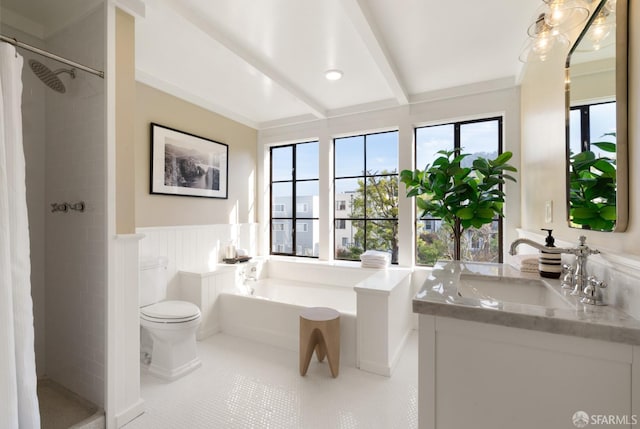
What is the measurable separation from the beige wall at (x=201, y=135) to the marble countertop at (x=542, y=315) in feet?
8.72

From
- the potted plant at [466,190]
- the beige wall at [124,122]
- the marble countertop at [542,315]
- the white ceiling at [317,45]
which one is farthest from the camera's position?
the potted plant at [466,190]

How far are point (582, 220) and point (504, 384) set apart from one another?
2.88ft

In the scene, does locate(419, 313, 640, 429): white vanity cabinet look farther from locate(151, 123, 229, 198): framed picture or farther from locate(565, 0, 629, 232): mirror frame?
locate(151, 123, 229, 198): framed picture

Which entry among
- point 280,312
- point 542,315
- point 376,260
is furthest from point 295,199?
point 542,315

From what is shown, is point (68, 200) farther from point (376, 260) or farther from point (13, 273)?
point (376, 260)

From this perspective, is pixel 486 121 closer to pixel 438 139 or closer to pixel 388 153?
pixel 438 139

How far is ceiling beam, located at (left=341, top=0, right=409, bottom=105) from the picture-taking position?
1721mm

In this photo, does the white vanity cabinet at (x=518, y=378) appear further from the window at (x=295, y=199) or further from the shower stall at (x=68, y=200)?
the window at (x=295, y=199)

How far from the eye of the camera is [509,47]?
2305mm

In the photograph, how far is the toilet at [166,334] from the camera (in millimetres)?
2131

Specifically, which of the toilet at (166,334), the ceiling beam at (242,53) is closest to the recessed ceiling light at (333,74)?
the ceiling beam at (242,53)

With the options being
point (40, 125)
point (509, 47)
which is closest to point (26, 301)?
point (40, 125)

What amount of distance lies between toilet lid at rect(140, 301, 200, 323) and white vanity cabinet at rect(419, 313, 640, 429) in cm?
178

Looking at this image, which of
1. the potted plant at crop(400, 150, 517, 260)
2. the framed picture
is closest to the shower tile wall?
the framed picture
